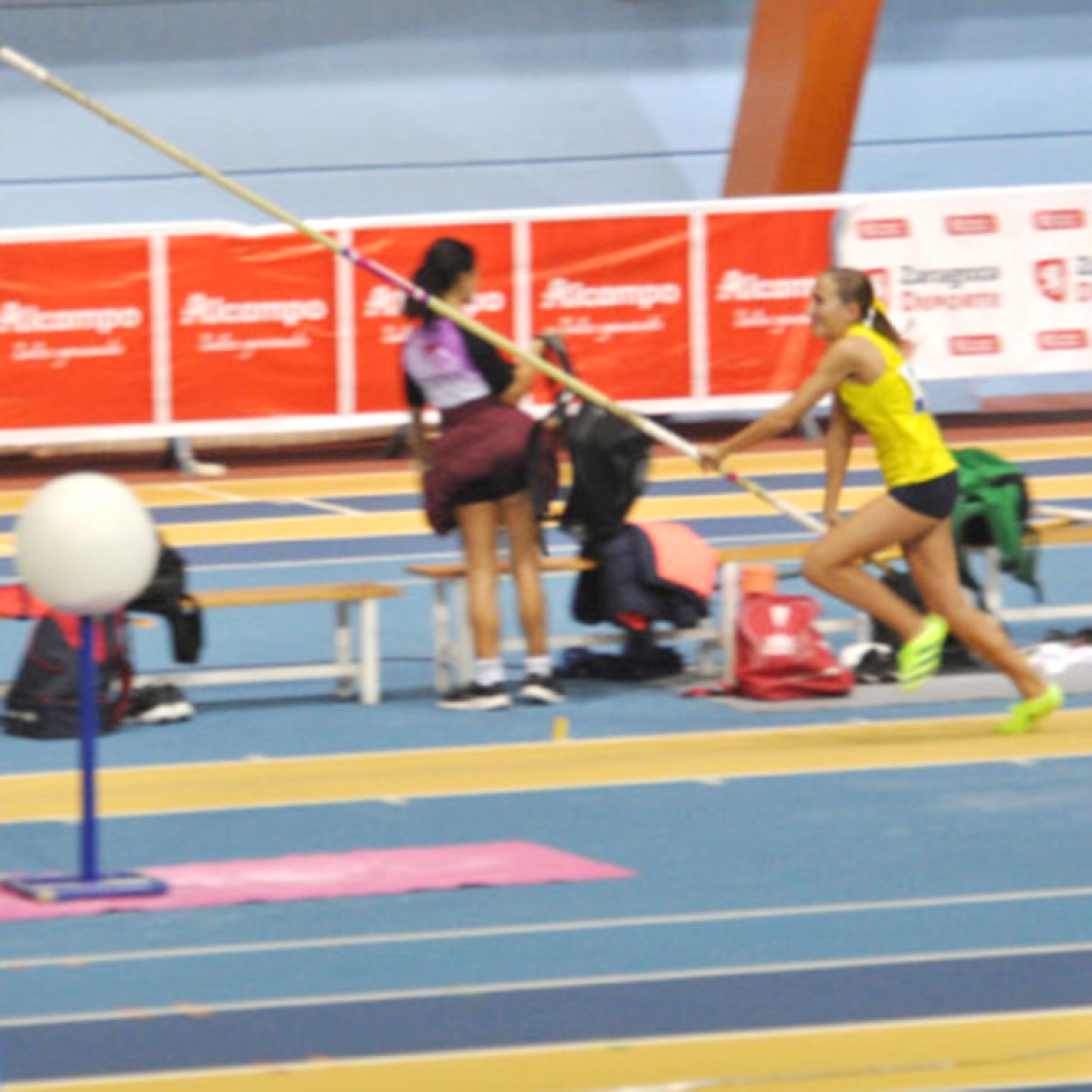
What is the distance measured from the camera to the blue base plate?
26.4ft

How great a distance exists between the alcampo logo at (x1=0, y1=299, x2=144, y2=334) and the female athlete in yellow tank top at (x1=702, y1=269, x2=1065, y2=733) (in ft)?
29.2

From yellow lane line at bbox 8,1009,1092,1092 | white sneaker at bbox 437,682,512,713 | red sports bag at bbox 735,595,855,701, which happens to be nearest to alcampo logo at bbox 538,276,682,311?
red sports bag at bbox 735,595,855,701

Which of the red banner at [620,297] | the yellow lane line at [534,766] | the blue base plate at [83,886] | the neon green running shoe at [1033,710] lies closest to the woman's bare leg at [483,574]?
the yellow lane line at [534,766]

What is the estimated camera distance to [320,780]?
392 inches

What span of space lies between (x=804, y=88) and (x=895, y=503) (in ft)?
36.8

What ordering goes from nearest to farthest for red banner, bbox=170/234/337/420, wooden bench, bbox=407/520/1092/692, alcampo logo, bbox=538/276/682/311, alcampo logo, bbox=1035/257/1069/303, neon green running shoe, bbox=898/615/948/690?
1. neon green running shoe, bbox=898/615/948/690
2. wooden bench, bbox=407/520/1092/692
3. red banner, bbox=170/234/337/420
4. alcampo logo, bbox=538/276/682/311
5. alcampo logo, bbox=1035/257/1069/303

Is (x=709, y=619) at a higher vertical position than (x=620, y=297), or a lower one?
lower

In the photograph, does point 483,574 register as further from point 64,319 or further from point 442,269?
point 64,319

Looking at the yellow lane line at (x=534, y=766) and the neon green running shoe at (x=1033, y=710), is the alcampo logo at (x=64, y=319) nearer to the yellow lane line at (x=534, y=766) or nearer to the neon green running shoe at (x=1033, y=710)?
the yellow lane line at (x=534, y=766)

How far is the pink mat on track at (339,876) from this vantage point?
8023mm

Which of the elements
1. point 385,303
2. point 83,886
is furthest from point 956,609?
point 385,303

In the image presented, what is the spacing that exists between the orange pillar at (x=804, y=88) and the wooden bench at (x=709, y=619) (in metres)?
9.34

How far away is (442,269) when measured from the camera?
36.1 ft

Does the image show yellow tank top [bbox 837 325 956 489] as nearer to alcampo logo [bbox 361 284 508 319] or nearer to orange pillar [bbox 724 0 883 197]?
alcampo logo [bbox 361 284 508 319]
